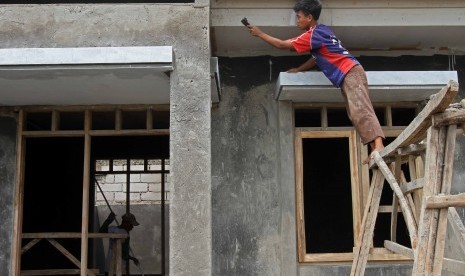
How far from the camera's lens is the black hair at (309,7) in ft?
17.2

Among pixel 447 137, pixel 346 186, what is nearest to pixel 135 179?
pixel 346 186

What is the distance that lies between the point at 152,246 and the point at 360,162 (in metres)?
10.2

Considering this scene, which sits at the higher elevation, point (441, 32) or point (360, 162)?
point (441, 32)

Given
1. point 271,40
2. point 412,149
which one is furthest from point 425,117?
point 271,40

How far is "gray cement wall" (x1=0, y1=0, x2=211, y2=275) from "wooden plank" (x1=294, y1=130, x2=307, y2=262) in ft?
5.47

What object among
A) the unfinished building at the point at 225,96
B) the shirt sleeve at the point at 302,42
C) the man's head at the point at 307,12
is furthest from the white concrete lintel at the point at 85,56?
the man's head at the point at 307,12

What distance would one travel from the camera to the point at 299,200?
6059mm

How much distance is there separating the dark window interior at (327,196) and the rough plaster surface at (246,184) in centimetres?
342

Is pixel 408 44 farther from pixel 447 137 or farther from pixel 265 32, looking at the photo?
pixel 447 137

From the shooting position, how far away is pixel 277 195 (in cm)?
600

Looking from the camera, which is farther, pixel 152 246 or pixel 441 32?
pixel 152 246

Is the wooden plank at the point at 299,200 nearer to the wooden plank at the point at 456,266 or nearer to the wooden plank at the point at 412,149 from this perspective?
the wooden plank at the point at 412,149

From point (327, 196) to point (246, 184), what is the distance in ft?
12.6

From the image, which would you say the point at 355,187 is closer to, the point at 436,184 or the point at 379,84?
the point at 379,84
